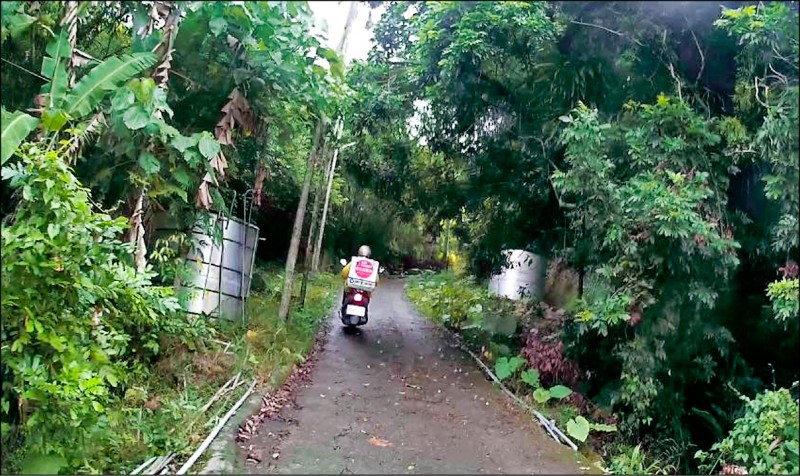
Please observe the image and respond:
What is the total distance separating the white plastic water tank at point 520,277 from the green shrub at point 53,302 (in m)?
7.92

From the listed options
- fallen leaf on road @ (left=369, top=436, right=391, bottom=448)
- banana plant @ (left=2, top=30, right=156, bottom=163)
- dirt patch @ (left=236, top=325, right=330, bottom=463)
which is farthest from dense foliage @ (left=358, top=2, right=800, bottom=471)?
dirt patch @ (left=236, top=325, right=330, bottom=463)

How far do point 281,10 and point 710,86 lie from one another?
191 inches

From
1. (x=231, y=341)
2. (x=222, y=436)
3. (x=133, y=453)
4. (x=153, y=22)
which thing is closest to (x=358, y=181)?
(x=231, y=341)

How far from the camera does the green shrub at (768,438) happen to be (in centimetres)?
479

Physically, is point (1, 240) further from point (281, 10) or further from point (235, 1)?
point (281, 10)

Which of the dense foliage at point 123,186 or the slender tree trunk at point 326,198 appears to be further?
the slender tree trunk at point 326,198

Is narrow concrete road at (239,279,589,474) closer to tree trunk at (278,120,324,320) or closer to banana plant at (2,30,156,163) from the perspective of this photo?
tree trunk at (278,120,324,320)

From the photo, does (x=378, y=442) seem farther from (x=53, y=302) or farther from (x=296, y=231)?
(x=296, y=231)

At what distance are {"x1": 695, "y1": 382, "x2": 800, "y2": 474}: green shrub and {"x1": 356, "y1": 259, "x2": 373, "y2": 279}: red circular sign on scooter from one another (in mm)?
6790

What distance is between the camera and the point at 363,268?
37.3ft

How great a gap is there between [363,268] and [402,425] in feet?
16.1

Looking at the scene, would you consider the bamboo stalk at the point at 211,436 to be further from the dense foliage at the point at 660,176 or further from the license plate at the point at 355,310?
the license plate at the point at 355,310

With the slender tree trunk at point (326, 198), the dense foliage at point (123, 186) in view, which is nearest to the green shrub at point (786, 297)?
the dense foliage at point (123, 186)

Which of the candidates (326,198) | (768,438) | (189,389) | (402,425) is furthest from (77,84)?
(326,198)
